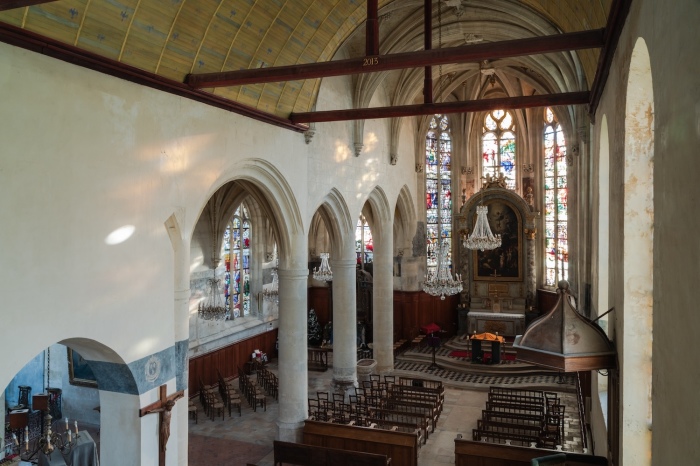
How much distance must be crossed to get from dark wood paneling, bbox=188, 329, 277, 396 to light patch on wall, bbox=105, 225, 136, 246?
1096 cm

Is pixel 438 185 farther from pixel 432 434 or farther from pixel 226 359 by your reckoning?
pixel 432 434

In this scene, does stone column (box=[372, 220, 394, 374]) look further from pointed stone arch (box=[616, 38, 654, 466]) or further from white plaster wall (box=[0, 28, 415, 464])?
pointed stone arch (box=[616, 38, 654, 466])

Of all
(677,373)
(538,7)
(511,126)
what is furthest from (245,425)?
(511,126)

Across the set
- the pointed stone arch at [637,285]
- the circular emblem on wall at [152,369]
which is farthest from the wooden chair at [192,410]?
the pointed stone arch at [637,285]

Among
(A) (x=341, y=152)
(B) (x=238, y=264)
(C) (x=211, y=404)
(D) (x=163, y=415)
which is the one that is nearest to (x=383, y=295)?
(B) (x=238, y=264)

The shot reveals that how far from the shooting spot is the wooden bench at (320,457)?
37.1 ft

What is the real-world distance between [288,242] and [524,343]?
845 cm

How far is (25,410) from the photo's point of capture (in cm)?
1548

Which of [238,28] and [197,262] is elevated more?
[238,28]

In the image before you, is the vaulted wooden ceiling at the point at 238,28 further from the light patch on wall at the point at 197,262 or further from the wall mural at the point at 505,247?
the wall mural at the point at 505,247

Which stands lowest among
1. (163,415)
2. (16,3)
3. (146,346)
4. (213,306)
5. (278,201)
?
(163,415)

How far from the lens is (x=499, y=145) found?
2669 cm

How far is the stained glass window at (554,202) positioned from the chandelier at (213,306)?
46.9 ft

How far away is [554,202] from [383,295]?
928cm
